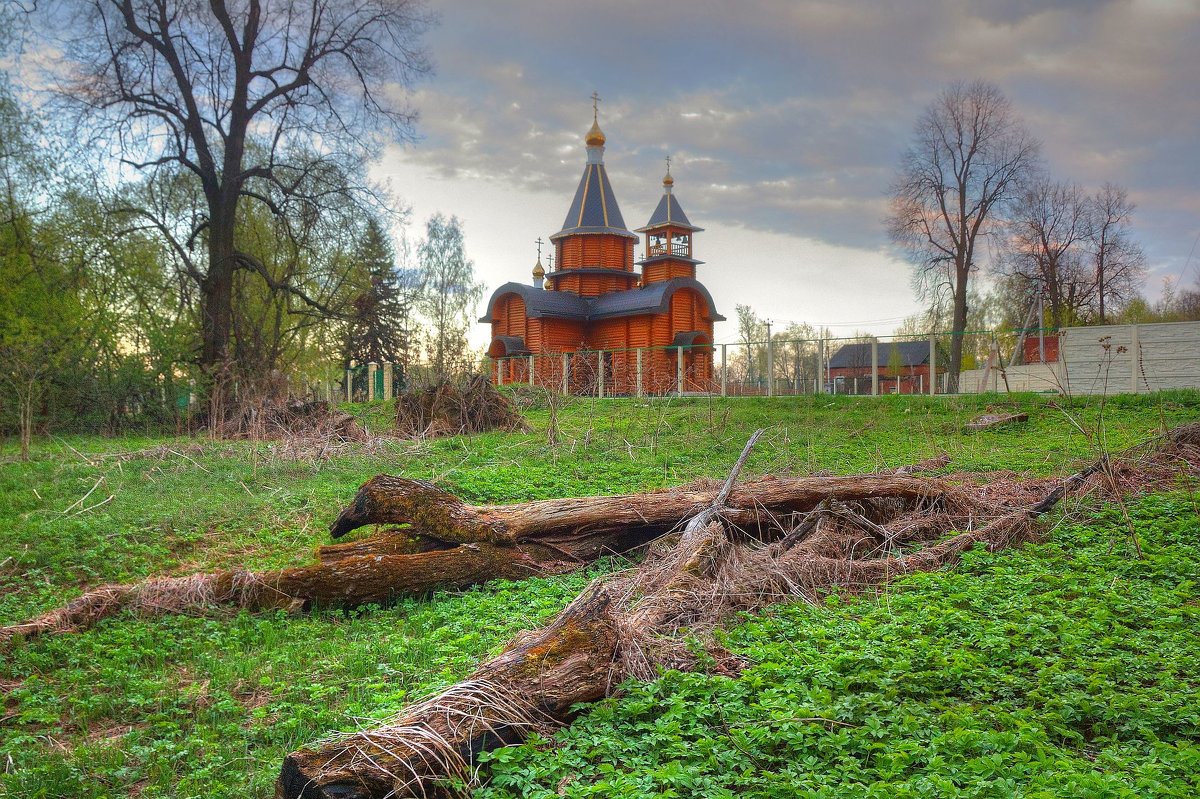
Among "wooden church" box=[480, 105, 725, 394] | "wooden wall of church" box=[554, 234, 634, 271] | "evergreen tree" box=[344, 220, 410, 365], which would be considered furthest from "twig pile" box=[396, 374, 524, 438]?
"evergreen tree" box=[344, 220, 410, 365]

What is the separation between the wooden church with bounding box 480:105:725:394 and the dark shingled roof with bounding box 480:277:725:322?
52mm

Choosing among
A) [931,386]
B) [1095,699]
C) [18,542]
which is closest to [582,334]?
[931,386]

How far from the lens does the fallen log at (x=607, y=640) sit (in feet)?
10.7

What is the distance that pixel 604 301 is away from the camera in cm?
3888

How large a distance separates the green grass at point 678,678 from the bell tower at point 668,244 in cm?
3351

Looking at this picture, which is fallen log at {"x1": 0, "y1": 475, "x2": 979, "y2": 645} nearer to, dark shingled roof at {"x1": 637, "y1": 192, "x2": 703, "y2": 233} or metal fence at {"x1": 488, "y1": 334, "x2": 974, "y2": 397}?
metal fence at {"x1": 488, "y1": 334, "x2": 974, "y2": 397}

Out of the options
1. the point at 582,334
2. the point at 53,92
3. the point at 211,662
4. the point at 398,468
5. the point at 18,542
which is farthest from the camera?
the point at 582,334

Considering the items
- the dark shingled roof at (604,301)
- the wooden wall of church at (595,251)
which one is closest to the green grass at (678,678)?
the dark shingled roof at (604,301)

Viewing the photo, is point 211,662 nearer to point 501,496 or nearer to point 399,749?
point 399,749

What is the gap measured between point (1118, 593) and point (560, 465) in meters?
7.37

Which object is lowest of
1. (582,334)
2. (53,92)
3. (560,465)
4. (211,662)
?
(211,662)

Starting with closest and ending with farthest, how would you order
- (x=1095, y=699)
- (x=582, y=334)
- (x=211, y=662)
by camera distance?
(x=1095, y=699), (x=211, y=662), (x=582, y=334)

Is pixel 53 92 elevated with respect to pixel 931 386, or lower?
elevated

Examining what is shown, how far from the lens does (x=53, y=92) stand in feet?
65.4
